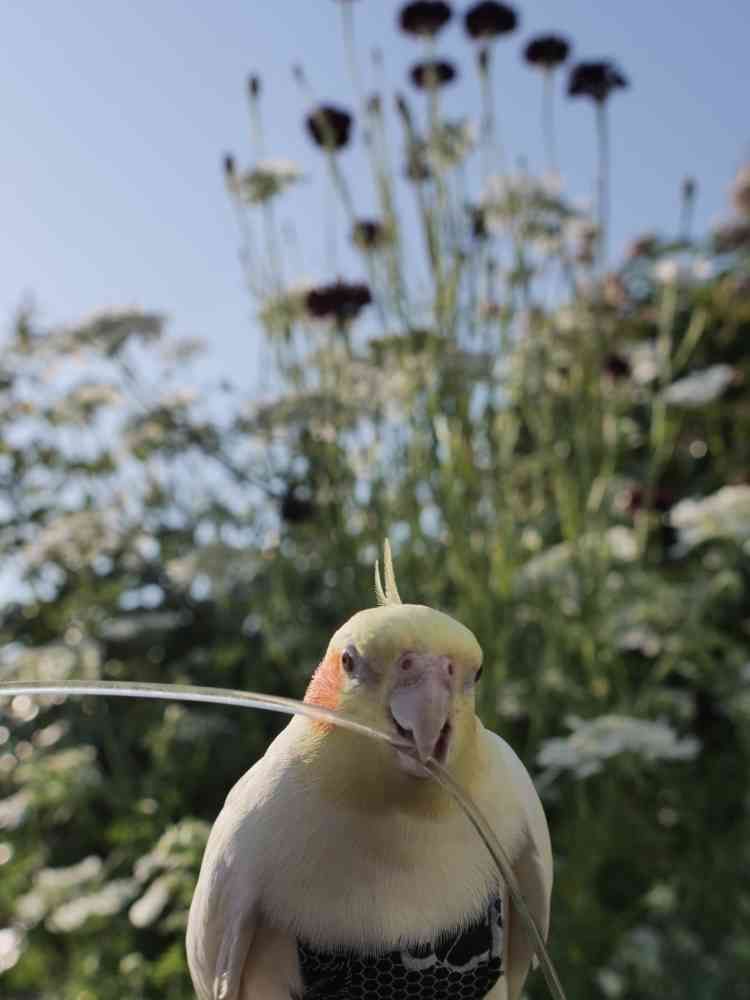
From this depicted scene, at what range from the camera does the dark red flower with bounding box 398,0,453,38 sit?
1731 millimetres

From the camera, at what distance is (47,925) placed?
5.79 feet

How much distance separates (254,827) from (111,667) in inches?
74.7

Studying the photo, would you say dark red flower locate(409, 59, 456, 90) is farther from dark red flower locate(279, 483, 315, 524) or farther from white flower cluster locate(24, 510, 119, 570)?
white flower cluster locate(24, 510, 119, 570)

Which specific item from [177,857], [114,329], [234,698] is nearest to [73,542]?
[114,329]

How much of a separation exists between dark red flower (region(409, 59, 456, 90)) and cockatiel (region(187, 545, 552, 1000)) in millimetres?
1576

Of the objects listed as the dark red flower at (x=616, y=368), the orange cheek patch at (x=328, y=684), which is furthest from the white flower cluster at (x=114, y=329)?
the orange cheek patch at (x=328, y=684)

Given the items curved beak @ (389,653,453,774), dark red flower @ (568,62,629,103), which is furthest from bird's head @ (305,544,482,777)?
dark red flower @ (568,62,629,103)

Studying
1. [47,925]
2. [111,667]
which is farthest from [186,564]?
[47,925]

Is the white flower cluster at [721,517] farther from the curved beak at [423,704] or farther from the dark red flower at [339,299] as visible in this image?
the curved beak at [423,704]

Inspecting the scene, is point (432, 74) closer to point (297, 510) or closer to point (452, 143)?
point (452, 143)

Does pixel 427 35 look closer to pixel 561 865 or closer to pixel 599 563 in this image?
pixel 599 563

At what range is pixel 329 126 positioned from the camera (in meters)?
1.68

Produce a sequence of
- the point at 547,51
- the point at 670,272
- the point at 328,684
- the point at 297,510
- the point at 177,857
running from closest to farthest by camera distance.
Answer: the point at 328,684, the point at 177,857, the point at 297,510, the point at 547,51, the point at 670,272

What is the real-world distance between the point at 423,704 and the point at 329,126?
Answer: 4.93ft
